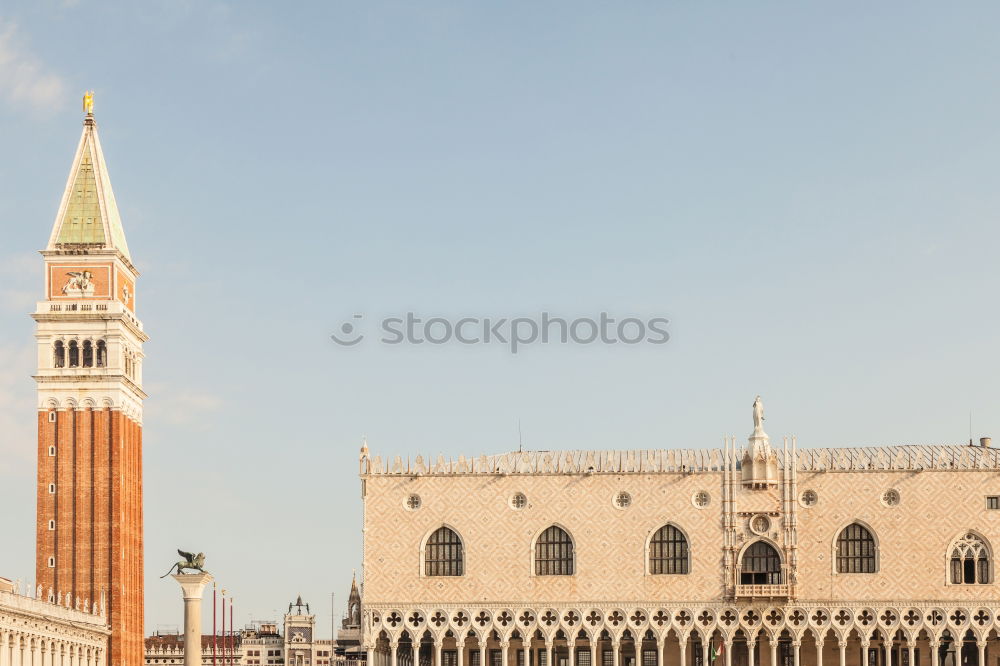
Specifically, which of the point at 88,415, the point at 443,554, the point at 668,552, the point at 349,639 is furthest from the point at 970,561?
the point at 349,639

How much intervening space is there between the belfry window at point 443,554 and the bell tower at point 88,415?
26693mm

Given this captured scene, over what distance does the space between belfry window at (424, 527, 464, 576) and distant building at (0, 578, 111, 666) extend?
61.1ft

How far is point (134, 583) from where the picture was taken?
103500 mm

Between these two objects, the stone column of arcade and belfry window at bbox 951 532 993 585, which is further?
belfry window at bbox 951 532 993 585

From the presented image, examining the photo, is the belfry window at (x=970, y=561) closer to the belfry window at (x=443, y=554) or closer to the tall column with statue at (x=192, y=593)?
the belfry window at (x=443, y=554)

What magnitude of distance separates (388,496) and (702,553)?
14970mm

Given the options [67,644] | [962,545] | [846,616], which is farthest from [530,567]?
[67,644]

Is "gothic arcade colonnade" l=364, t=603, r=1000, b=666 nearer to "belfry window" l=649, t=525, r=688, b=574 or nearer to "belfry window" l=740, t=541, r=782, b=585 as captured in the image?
"belfry window" l=740, t=541, r=782, b=585

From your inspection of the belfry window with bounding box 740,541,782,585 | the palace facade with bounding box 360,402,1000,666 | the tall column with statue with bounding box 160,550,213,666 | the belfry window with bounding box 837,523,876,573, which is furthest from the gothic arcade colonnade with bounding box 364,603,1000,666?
the tall column with statue with bounding box 160,550,213,666

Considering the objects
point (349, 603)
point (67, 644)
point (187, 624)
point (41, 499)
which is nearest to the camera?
point (187, 624)

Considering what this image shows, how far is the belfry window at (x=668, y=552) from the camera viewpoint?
80250 millimetres

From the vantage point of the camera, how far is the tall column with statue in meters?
67.7

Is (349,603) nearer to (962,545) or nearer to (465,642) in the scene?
(465,642)

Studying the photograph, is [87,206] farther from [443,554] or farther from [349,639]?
[349,639]
